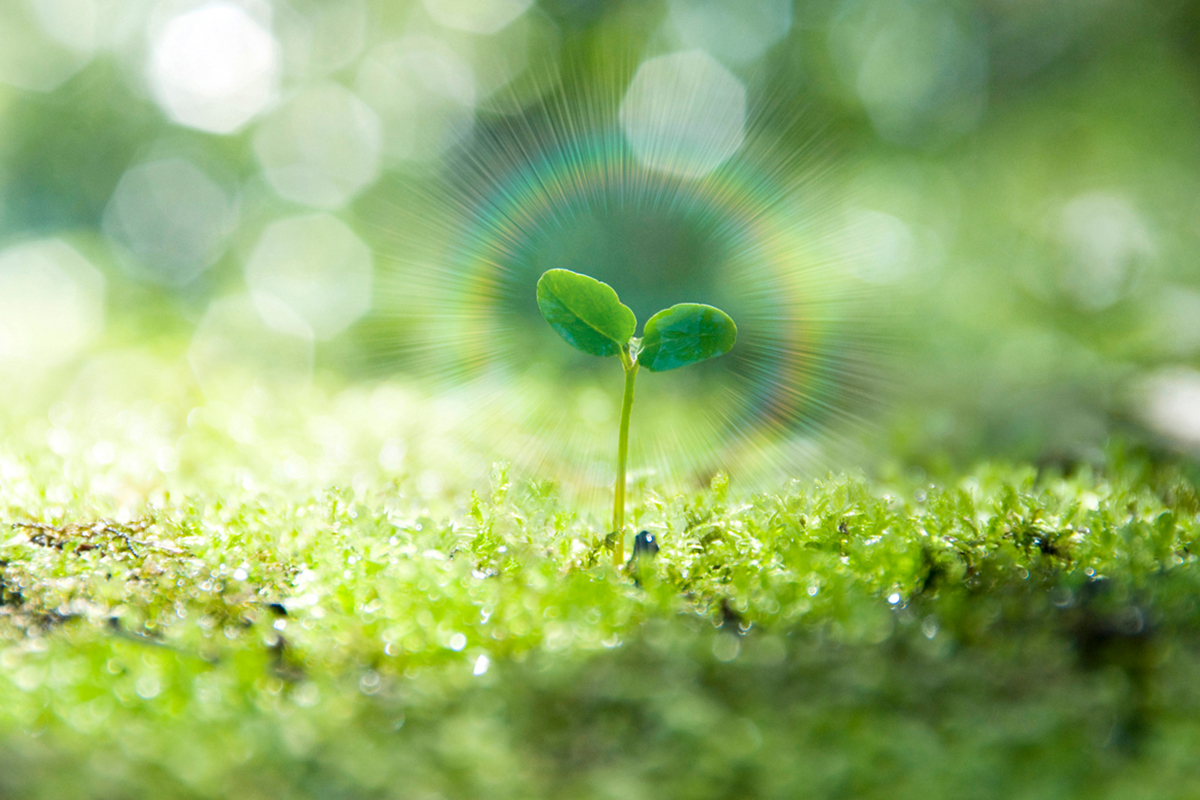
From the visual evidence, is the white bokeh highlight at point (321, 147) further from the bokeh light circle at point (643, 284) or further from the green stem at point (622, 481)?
the green stem at point (622, 481)

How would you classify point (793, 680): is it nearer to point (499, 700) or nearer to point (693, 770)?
point (693, 770)

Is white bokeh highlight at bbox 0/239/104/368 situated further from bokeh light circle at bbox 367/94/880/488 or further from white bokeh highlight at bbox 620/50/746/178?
white bokeh highlight at bbox 620/50/746/178

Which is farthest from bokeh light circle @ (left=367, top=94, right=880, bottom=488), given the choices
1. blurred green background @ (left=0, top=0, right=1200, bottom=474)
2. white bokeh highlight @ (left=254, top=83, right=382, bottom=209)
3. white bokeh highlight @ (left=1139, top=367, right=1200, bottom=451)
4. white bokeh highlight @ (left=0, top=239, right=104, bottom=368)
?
white bokeh highlight @ (left=254, top=83, right=382, bottom=209)

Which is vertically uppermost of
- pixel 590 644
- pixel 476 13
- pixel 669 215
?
pixel 476 13

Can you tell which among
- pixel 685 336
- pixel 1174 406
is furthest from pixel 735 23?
pixel 685 336

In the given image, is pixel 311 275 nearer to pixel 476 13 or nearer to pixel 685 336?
pixel 476 13

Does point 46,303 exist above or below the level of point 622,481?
above

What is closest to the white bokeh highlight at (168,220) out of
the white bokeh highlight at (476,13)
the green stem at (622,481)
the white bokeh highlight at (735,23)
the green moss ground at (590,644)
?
the white bokeh highlight at (476,13)
